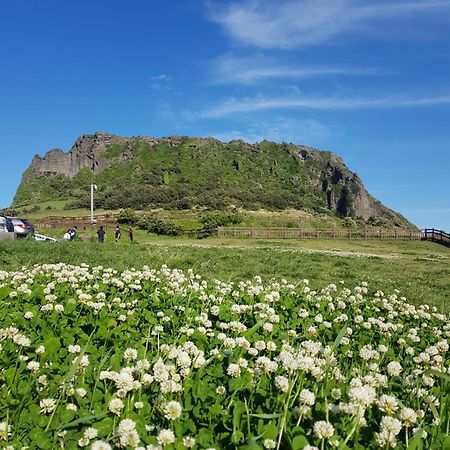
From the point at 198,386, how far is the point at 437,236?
162 ft

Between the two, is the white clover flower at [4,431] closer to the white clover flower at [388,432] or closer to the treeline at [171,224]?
the white clover flower at [388,432]

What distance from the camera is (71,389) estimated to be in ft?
8.91

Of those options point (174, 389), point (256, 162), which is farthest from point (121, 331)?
point (256, 162)

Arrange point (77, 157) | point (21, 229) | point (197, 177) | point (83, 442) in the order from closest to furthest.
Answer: point (83, 442)
point (21, 229)
point (197, 177)
point (77, 157)

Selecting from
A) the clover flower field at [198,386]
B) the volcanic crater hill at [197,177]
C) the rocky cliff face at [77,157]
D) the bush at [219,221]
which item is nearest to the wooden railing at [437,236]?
the bush at [219,221]

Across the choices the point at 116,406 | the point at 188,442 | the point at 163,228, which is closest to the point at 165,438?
the point at 188,442

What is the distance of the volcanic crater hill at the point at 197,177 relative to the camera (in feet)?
418

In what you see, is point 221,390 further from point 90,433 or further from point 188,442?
point 90,433

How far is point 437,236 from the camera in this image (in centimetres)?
4656

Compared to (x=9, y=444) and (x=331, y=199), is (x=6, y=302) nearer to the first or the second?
(x=9, y=444)

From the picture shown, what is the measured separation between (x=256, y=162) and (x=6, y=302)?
17190cm

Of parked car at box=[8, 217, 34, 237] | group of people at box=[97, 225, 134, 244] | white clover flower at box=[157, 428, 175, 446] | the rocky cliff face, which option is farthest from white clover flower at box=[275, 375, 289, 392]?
the rocky cliff face

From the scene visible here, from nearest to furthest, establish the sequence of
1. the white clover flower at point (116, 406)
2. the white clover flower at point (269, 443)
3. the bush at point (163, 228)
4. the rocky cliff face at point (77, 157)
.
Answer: the white clover flower at point (269, 443) < the white clover flower at point (116, 406) < the bush at point (163, 228) < the rocky cliff face at point (77, 157)

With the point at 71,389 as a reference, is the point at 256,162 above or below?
above
